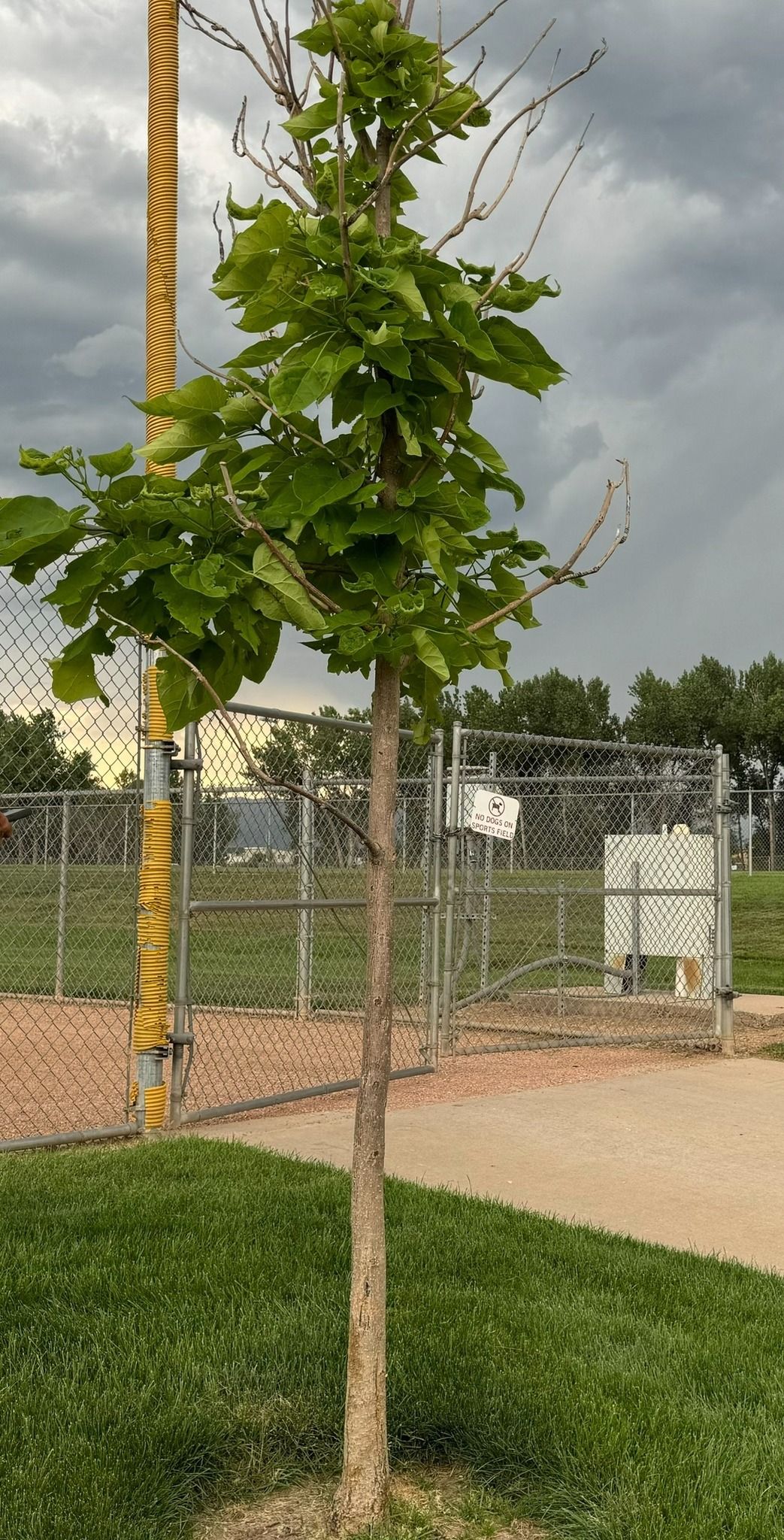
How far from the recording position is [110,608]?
290 cm

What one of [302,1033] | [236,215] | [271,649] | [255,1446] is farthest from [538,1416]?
[302,1033]

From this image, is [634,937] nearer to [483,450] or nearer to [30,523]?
[483,450]

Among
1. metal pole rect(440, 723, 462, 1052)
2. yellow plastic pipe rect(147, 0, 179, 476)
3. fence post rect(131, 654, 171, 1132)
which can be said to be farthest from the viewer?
metal pole rect(440, 723, 462, 1052)

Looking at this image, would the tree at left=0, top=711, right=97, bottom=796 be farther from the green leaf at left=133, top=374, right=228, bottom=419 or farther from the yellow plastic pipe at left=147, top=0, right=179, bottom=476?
the green leaf at left=133, top=374, right=228, bottom=419

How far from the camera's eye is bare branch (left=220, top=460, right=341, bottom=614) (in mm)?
2664

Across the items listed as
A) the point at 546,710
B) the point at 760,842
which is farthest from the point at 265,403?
the point at 546,710

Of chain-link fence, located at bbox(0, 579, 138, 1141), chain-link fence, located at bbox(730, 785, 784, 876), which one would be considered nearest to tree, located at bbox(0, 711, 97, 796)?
chain-link fence, located at bbox(0, 579, 138, 1141)

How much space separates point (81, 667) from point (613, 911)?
1087cm

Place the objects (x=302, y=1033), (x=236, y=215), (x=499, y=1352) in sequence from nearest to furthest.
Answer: (x=236, y=215) < (x=499, y=1352) < (x=302, y=1033)

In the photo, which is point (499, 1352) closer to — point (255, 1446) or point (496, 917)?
point (255, 1446)

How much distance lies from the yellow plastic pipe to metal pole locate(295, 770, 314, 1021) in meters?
3.68

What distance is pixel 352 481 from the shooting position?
2725mm

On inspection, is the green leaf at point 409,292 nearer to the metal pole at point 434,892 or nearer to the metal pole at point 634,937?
the metal pole at point 434,892

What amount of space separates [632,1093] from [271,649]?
19.7 feet
